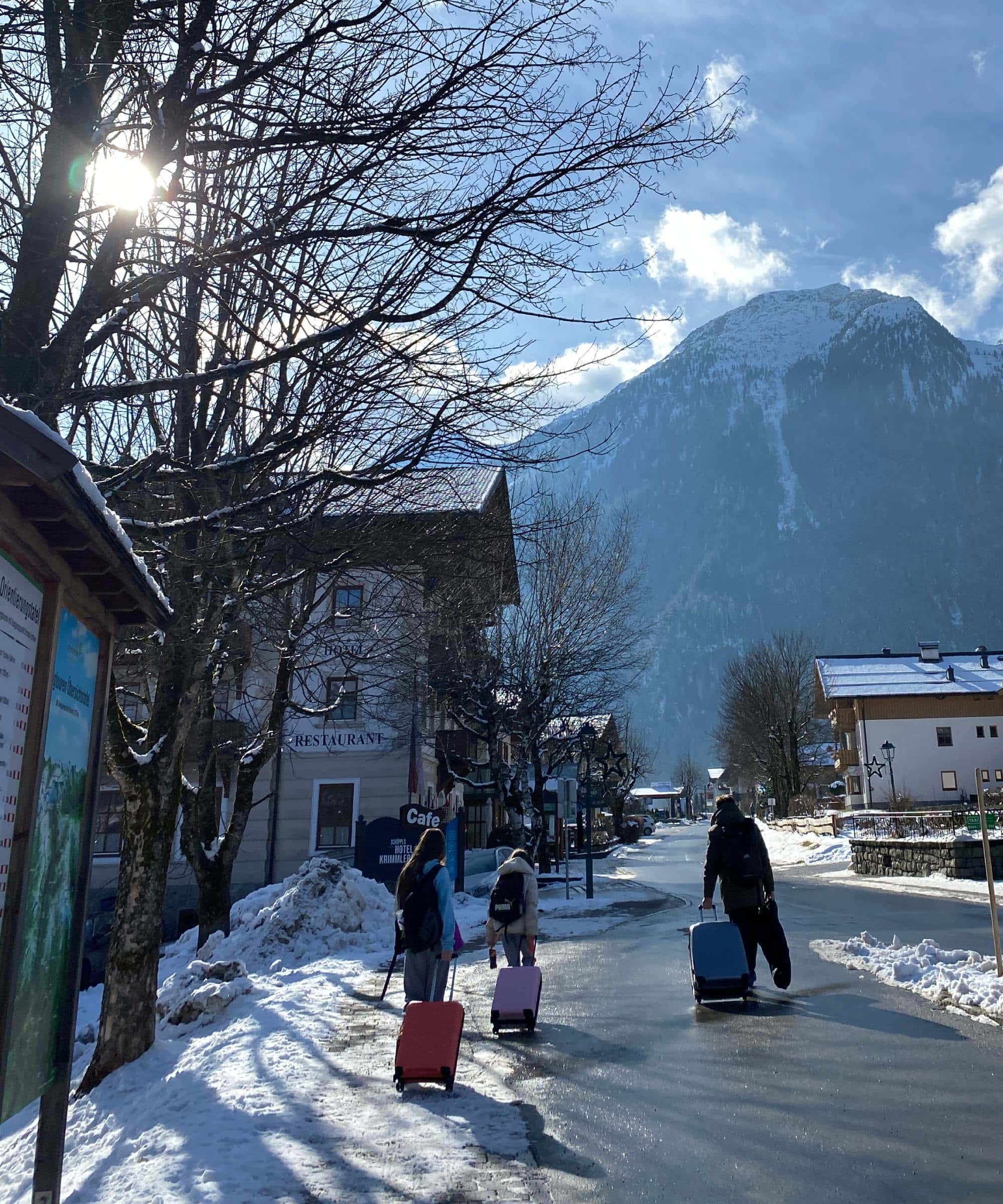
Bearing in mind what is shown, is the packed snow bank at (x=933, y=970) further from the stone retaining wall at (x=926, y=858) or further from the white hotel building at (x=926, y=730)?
the white hotel building at (x=926, y=730)

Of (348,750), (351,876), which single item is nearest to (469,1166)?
(351,876)

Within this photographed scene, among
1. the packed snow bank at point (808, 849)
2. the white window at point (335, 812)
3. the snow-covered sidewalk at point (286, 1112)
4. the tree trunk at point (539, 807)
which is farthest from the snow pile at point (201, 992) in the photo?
the packed snow bank at point (808, 849)

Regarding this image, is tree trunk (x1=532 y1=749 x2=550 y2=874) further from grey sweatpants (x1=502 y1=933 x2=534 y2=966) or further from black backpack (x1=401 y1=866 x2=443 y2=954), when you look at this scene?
black backpack (x1=401 y1=866 x2=443 y2=954)

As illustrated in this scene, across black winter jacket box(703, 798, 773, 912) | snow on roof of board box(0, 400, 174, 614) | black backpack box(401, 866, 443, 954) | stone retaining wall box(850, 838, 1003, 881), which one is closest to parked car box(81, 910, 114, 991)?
black backpack box(401, 866, 443, 954)

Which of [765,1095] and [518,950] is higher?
[518,950]

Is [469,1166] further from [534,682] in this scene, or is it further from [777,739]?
[777,739]

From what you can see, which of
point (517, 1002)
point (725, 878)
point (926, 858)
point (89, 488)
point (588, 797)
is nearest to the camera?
point (89, 488)

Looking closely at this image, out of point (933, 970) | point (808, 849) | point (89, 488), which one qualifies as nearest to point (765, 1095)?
point (933, 970)

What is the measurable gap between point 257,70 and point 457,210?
132cm

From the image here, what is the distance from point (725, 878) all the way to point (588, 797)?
17.1 meters

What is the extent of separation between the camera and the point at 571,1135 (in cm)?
551

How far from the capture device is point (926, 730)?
64188 mm

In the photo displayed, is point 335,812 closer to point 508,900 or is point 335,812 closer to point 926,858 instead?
point 926,858

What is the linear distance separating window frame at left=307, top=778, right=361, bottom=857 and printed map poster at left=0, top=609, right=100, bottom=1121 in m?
26.3
